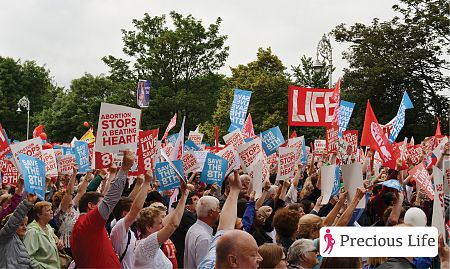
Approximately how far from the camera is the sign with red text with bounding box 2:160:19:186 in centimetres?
1227

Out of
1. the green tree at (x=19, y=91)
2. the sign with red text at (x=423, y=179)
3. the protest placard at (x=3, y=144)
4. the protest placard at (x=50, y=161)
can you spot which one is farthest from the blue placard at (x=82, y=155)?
the green tree at (x=19, y=91)

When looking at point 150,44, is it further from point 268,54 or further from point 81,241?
point 81,241

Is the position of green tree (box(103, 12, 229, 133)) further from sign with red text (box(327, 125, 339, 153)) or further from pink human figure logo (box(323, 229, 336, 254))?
pink human figure logo (box(323, 229, 336, 254))

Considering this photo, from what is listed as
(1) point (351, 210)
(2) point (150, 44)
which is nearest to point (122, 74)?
(2) point (150, 44)

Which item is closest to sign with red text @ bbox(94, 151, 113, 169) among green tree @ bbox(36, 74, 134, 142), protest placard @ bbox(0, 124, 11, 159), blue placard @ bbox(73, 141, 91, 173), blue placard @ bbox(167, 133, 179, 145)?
protest placard @ bbox(0, 124, 11, 159)

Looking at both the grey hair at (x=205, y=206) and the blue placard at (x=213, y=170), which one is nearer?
the grey hair at (x=205, y=206)

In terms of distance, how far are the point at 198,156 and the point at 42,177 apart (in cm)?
726

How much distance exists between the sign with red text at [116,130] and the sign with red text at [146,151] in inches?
44.5

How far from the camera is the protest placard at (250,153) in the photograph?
1262cm

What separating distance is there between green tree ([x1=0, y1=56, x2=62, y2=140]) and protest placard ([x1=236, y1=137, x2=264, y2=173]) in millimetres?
60077

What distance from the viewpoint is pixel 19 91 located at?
7544cm

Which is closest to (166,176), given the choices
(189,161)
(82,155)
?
(189,161)

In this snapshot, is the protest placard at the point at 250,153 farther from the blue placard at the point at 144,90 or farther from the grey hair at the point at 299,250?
the blue placard at the point at 144,90

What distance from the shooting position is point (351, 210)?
700 cm
